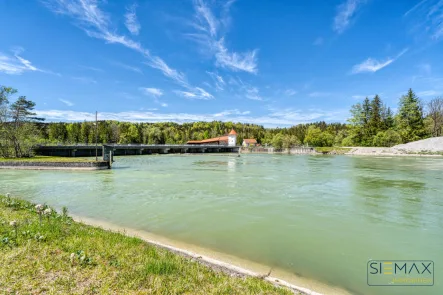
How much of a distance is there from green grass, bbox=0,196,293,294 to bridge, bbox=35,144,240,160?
129ft

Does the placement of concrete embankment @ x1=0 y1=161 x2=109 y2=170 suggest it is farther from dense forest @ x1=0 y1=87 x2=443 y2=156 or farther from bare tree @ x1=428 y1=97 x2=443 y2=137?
bare tree @ x1=428 y1=97 x2=443 y2=137

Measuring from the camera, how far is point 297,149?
4729 inches

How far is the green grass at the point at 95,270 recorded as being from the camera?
404 cm

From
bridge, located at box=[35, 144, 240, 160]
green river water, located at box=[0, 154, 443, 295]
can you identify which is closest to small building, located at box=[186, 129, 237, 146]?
bridge, located at box=[35, 144, 240, 160]

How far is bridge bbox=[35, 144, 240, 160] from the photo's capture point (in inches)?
2501

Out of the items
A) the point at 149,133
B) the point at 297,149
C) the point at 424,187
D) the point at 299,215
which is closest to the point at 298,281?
the point at 299,215

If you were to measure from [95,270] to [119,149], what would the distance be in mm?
92195

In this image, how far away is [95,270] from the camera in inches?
180

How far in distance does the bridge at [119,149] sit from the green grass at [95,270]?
1553 inches

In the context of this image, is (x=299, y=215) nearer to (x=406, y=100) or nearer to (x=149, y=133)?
(x=406, y=100)

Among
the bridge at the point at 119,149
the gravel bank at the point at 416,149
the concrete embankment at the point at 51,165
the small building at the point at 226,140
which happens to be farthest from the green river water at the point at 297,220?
the small building at the point at 226,140

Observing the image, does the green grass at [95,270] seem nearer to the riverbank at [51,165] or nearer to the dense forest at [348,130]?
the riverbank at [51,165]

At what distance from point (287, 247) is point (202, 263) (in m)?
3.79

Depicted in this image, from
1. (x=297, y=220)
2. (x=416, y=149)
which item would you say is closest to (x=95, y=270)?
(x=297, y=220)
